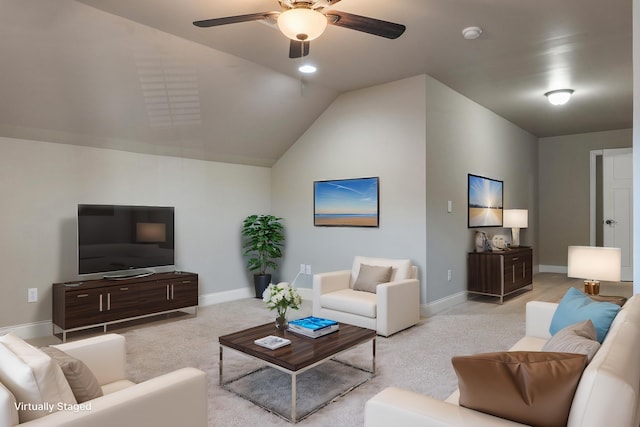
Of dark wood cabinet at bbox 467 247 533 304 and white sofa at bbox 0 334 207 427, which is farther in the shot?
dark wood cabinet at bbox 467 247 533 304

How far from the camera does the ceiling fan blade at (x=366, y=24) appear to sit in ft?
8.32

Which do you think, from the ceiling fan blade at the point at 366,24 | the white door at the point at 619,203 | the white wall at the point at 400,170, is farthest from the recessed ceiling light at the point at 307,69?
the white door at the point at 619,203

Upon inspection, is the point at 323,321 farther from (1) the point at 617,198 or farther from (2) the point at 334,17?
(1) the point at 617,198

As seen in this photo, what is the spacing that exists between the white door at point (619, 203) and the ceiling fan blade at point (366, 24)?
6557mm

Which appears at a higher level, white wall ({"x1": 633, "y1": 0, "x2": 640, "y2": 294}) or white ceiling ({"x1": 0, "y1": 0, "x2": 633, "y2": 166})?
white ceiling ({"x1": 0, "y1": 0, "x2": 633, "y2": 166})

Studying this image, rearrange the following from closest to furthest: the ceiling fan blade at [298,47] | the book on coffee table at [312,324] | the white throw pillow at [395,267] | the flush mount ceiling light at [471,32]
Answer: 1. the book on coffee table at [312,324]
2. the ceiling fan blade at [298,47]
3. the flush mount ceiling light at [471,32]
4. the white throw pillow at [395,267]

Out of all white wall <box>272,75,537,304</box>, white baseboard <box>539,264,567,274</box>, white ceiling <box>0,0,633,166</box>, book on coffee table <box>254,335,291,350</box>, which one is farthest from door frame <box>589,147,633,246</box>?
book on coffee table <box>254,335,291,350</box>

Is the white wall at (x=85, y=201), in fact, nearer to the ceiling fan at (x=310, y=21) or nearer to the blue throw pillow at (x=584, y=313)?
the ceiling fan at (x=310, y=21)

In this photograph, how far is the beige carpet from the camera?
8.03ft

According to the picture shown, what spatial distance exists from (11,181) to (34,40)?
1.43 m

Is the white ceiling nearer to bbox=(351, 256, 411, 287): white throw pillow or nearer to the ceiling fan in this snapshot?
the ceiling fan

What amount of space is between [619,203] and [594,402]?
24.8ft

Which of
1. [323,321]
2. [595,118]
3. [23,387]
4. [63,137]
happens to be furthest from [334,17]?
[595,118]

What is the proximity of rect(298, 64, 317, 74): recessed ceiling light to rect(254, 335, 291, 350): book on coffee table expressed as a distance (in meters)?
2.95
